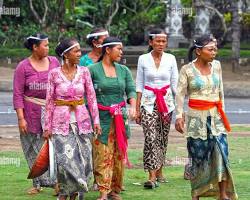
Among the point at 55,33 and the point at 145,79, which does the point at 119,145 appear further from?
the point at 55,33

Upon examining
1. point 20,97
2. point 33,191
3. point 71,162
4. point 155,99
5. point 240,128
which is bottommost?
point 240,128

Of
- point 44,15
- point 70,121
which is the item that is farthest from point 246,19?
point 70,121

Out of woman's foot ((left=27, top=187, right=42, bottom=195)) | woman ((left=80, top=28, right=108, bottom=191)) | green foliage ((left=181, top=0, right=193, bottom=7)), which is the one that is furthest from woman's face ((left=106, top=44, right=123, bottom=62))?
green foliage ((left=181, top=0, right=193, bottom=7))

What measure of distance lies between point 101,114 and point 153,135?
4.11 ft

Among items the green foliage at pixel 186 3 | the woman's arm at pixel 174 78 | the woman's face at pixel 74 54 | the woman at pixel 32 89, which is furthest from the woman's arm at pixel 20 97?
the green foliage at pixel 186 3

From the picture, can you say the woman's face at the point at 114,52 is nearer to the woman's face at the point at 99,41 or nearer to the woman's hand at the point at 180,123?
the woman's face at the point at 99,41

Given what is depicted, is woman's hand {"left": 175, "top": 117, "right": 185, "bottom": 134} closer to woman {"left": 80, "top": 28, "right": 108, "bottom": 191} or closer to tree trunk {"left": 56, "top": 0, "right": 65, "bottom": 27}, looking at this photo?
woman {"left": 80, "top": 28, "right": 108, "bottom": 191}

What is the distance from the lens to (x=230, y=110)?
21594 mm

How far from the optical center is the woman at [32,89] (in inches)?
397

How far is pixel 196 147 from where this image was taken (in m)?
9.51

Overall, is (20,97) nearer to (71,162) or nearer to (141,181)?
(71,162)

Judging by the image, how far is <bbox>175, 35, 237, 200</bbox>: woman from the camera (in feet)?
31.0

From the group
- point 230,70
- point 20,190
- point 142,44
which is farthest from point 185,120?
point 142,44

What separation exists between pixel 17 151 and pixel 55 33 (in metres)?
19.4
